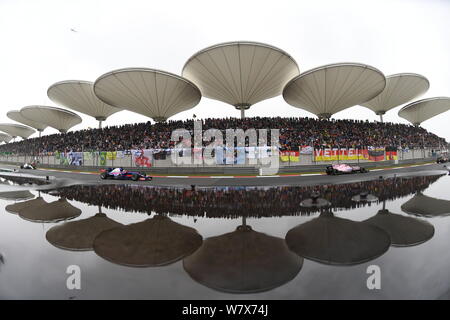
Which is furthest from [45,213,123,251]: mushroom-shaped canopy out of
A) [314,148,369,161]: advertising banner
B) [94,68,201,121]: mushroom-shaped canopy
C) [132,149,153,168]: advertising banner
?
[94,68,201,121]: mushroom-shaped canopy

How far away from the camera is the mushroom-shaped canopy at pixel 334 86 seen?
25.4 meters

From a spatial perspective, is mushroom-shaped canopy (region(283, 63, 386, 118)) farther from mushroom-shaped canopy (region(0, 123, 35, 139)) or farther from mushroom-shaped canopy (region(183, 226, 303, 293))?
mushroom-shaped canopy (region(0, 123, 35, 139))

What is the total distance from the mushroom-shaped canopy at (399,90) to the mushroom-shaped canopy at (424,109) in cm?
526

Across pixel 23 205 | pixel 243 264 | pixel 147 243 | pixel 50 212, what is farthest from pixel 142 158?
pixel 243 264

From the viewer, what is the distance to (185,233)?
4.81 metres

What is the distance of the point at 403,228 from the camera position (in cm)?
485

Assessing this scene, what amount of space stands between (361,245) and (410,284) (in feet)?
3.75

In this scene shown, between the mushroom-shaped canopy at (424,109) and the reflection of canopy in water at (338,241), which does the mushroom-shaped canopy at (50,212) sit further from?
the mushroom-shaped canopy at (424,109)

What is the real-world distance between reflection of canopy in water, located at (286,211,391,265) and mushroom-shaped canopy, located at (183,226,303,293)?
1.31 ft

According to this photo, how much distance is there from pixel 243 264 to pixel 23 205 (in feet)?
32.5
